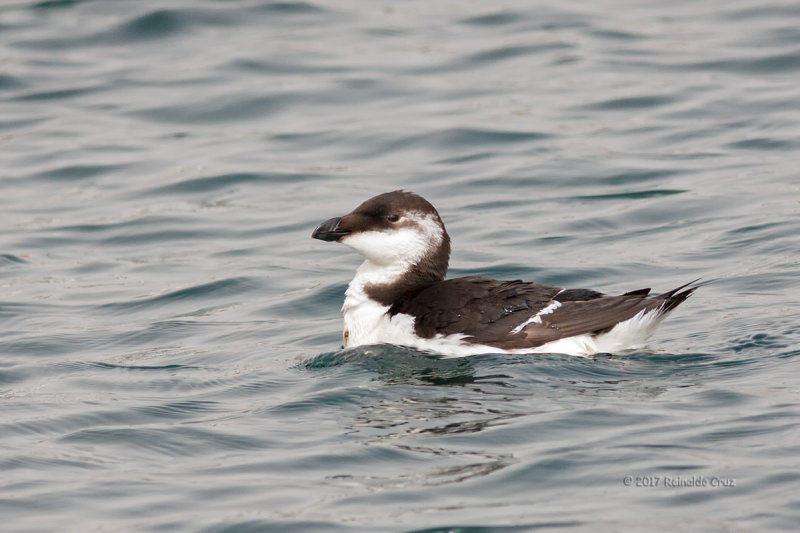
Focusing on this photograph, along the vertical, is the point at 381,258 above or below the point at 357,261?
above

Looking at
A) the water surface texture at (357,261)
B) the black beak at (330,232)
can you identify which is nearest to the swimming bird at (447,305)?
the black beak at (330,232)

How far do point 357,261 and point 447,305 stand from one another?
153 inches

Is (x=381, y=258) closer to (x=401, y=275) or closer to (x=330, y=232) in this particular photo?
(x=401, y=275)

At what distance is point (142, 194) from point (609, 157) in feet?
15.7

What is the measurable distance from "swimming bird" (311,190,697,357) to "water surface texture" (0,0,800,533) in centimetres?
14

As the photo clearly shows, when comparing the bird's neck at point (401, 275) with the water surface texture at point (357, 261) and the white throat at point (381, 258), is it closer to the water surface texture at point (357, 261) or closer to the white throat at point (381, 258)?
the white throat at point (381, 258)

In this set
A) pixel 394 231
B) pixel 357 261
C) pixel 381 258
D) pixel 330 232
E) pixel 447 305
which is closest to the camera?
pixel 447 305

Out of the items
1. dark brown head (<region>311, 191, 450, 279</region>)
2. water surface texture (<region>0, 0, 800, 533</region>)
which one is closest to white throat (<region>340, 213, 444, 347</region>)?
Answer: dark brown head (<region>311, 191, 450, 279</region>)

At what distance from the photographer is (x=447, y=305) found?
7.32 metres

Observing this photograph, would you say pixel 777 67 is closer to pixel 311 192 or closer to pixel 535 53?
pixel 535 53

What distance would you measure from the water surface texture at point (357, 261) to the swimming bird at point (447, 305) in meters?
0.14

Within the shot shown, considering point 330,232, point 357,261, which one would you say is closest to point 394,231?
point 330,232

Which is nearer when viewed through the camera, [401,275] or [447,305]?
[447,305]

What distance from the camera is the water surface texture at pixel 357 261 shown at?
5727 millimetres
